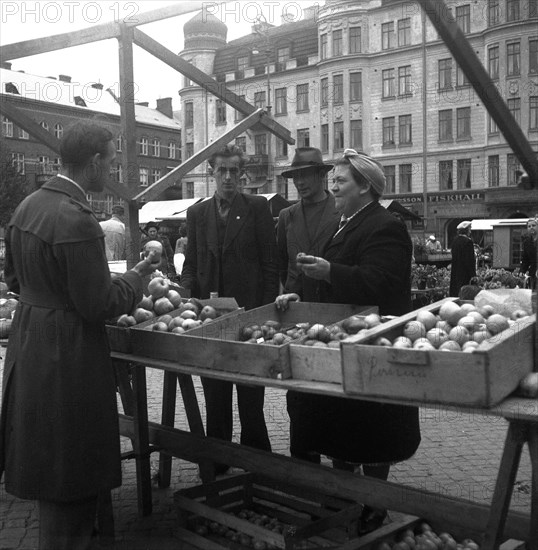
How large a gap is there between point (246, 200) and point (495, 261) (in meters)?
14.3

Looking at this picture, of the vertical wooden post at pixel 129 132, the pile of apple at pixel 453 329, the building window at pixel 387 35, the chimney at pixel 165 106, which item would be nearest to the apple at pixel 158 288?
the vertical wooden post at pixel 129 132

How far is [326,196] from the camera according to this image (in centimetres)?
470

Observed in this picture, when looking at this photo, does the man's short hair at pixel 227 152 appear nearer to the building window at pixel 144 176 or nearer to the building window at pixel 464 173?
the building window at pixel 464 173

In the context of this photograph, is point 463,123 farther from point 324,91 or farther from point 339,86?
point 324,91

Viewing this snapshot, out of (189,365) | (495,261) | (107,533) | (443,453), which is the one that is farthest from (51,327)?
(495,261)

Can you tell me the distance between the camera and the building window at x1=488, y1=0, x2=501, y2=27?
33.9 metres

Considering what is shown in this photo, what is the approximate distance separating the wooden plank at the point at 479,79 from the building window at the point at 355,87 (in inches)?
1432

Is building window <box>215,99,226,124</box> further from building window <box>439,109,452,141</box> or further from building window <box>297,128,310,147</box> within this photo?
building window <box>439,109,452,141</box>

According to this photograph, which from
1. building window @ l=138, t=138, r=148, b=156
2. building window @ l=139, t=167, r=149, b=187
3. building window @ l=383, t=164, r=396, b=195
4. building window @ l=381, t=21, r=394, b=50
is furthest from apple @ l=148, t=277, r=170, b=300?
building window @ l=138, t=138, r=148, b=156

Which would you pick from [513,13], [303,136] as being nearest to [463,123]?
[513,13]

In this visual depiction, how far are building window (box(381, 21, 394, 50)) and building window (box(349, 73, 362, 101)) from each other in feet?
6.51

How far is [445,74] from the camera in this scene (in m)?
37.1

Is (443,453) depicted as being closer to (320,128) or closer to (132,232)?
(132,232)

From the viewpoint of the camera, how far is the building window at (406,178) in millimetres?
38375
